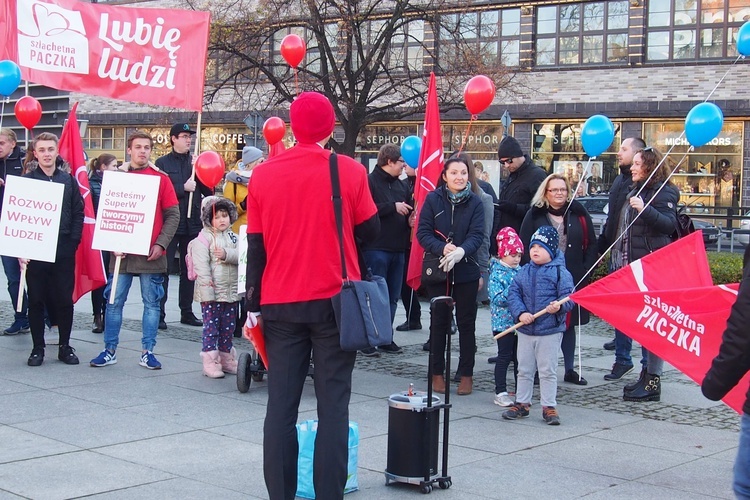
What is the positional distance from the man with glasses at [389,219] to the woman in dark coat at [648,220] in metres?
2.55

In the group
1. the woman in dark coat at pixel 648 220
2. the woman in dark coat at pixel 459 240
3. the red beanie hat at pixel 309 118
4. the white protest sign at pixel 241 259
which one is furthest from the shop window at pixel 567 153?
the red beanie hat at pixel 309 118

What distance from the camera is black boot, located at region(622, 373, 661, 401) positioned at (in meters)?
7.91

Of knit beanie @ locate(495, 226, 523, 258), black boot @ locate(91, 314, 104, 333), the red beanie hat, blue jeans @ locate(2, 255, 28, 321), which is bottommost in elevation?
black boot @ locate(91, 314, 104, 333)

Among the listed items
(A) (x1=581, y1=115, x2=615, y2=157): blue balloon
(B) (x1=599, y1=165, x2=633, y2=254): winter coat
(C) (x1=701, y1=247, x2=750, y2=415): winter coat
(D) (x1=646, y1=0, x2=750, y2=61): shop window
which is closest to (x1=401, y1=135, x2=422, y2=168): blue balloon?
(A) (x1=581, y1=115, x2=615, y2=157): blue balloon

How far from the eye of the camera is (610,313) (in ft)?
20.5

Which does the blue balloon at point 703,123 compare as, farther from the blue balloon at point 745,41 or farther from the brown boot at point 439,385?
the brown boot at point 439,385

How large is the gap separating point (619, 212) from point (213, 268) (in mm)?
3566

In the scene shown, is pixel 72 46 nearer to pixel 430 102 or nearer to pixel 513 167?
pixel 430 102

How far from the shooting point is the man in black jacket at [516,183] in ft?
28.8

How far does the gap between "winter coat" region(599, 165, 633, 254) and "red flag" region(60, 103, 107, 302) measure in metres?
4.84

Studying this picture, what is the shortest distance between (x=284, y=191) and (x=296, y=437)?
121 centimetres

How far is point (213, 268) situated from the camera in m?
8.30

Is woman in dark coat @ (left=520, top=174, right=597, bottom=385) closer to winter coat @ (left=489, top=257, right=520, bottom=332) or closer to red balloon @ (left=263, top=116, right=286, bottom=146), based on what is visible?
winter coat @ (left=489, top=257, right=520, bottom=332)

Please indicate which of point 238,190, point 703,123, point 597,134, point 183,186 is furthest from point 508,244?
point 183,186
